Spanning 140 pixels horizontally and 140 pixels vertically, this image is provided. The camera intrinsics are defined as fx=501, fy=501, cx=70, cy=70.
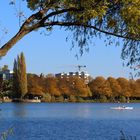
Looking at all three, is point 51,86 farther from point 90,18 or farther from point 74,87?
point 90,18

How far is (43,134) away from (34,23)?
4063cm

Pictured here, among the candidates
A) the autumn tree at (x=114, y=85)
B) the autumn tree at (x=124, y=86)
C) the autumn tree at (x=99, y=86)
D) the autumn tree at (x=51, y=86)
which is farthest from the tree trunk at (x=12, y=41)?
the autumn tree at (x=124, y=86)

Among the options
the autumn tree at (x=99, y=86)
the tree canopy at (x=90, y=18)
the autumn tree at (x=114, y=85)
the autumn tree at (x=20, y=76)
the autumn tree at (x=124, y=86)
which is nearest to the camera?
the tree canopy at (x=90, y=18)

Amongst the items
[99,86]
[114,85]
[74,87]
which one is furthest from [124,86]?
[74,87]

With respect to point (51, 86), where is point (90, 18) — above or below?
below

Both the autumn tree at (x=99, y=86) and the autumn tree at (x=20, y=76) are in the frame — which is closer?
the autumn tree at (x=20, y=76)

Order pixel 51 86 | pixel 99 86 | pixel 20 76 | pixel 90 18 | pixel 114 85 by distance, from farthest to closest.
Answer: pixel 51 86, pixel 114 85, pixel 99 86, pixel 20 76, pixel 90 18

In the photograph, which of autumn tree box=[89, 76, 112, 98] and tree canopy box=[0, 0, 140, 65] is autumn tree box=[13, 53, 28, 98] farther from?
tree canopy box=[0, 0, 140, 65]

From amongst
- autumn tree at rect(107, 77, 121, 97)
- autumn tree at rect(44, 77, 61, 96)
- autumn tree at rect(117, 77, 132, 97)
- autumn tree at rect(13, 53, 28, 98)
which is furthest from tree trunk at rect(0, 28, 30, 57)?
autumn tree at rect(117, 77, 132, 97)

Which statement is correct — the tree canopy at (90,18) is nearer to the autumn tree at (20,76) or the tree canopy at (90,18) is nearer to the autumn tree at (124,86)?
the autumn tree at (20,76)

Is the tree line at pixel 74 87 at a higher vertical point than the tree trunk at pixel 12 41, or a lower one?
higher

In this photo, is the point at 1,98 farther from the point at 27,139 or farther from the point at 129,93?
the point at 129,93

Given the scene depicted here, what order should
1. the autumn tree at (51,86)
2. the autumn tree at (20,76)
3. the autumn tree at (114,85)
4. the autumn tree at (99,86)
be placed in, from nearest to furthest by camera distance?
the autumn tree at (20,76)
the autumn tree at (99,86)
the autumn tree at (114,85)
the autumn tree at (51,86)

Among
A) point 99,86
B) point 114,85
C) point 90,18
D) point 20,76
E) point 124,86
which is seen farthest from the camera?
point 124,86
